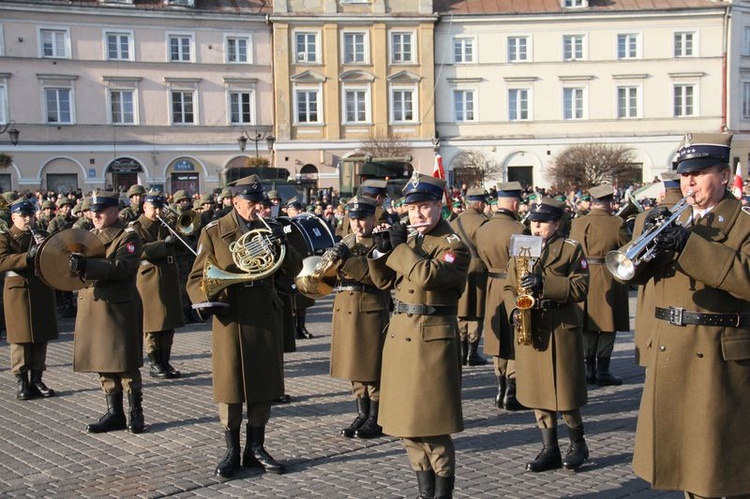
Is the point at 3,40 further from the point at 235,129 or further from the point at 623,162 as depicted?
the point at 623,162

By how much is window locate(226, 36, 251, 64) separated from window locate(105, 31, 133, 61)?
5798 millimetres

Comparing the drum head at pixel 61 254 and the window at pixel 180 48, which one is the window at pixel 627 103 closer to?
the window at pixel 180 48

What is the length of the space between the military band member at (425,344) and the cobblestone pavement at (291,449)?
767mm

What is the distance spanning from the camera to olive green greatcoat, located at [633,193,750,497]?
13.8 ft

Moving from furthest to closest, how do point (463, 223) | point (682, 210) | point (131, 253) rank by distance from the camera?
point (463, 223), point (131, 253), point (682, 210)

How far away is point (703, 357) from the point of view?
4.29 meters

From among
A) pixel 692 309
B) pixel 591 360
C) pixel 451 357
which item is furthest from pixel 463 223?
pixel 692 309

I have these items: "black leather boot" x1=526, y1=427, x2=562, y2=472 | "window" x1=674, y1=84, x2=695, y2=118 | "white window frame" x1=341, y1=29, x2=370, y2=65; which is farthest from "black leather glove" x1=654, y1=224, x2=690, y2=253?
"window" x1=674, y1=84, x2=695, y2=118

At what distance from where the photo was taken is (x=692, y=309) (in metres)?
4.33

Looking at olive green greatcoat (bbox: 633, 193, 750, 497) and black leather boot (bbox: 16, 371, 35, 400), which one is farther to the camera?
black leather boot (bbox: 16, 371, 35, 400)

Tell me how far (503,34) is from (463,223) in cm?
4336

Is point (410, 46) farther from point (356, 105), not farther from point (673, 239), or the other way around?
point (673, 239)

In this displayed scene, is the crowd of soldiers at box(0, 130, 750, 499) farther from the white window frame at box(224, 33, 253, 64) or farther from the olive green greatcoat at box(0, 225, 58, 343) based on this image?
the white window frame at box(224, 33, 253, 64)

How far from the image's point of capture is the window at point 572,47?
51562 mm
